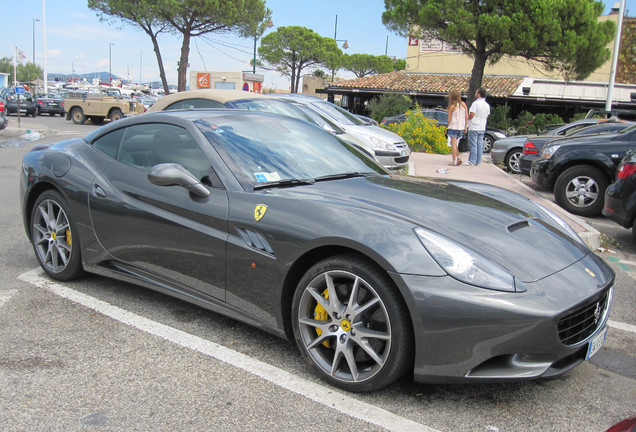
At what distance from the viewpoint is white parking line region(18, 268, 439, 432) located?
2.56m

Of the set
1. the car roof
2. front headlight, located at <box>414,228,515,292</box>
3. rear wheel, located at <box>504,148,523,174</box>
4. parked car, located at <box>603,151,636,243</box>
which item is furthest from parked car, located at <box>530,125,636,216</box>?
front headlight, located at <box>414,228,515,292</box>

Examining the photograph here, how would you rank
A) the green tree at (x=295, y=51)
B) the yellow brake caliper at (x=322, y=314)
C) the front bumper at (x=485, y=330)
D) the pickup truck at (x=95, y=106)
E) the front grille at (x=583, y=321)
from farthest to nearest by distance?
the green tree at (x=295, y=51) < the pickup truck at (x=95, y=106) < the yellow brake caliper at (x=322, y=314) < the front grille at (x=583, y=321) < the front bumper at (x=485, y=330)

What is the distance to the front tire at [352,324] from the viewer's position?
259cm

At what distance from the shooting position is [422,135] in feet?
52.9

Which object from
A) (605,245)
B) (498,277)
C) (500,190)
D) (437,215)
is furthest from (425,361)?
(605,245)

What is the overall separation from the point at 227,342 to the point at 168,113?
1.63m

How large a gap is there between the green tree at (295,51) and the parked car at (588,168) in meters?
57.0

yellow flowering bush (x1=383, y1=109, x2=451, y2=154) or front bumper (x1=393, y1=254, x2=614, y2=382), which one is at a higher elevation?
yellow flowering bush (x1=383, y1=109, x2=451, y2=154)

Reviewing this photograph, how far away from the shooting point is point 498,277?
253cm

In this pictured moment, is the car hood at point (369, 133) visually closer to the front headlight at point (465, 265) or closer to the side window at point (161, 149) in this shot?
the side window at point (161, 149)

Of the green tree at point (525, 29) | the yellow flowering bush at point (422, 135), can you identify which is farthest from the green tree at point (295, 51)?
the yellow flowering bush at point (422, 135)

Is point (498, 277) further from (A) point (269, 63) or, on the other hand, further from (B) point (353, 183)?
(A) point (269, 63)

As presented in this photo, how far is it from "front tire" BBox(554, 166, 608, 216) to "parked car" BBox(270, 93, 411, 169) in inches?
114

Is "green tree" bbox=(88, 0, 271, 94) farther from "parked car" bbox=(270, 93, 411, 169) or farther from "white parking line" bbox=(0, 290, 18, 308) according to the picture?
"white parking line" bbox=(0, 290, 18, 308)
